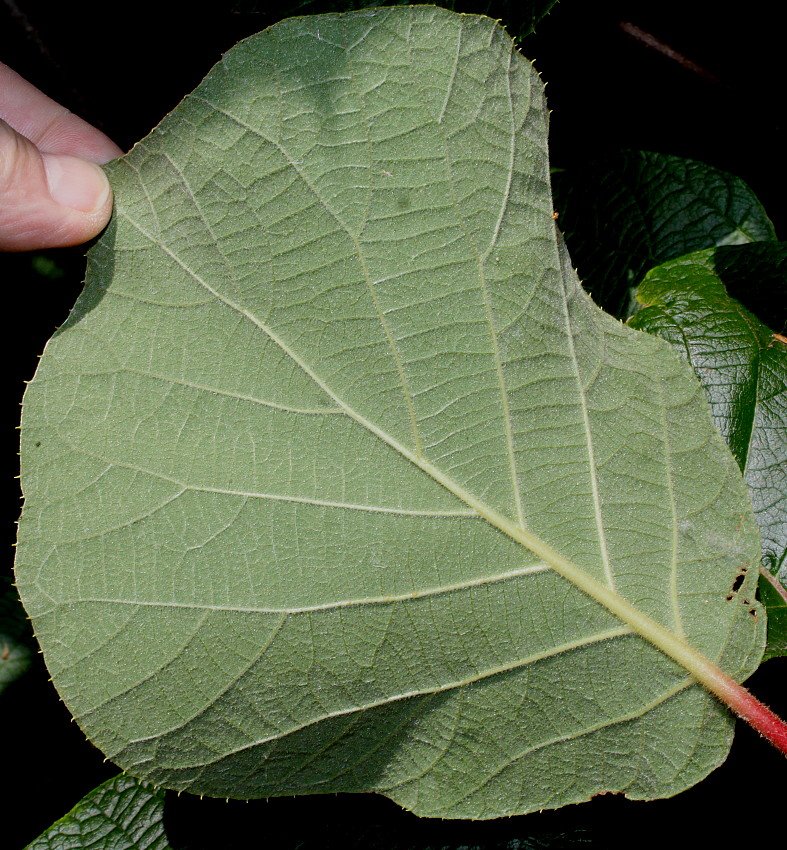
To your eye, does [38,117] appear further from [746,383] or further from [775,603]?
[775,603]

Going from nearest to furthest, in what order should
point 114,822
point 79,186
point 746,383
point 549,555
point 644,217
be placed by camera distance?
point 79,186
point 549,555
point 746,383
point 114,822
point 644,217

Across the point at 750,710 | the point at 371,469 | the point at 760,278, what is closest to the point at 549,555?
the point at 371,469

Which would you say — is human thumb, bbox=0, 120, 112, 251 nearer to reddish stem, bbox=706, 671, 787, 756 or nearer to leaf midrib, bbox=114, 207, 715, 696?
leaf midrib, bbox=114, 207, 715, 696

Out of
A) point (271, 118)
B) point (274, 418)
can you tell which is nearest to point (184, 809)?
→ point (274, 418)

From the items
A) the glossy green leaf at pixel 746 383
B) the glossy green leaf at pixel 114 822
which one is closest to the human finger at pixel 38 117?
the glossy green leaf at pixel 746 383

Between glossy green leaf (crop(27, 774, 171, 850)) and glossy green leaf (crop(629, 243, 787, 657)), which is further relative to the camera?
glossy green leaf (crop(27, 774, 171, 850))

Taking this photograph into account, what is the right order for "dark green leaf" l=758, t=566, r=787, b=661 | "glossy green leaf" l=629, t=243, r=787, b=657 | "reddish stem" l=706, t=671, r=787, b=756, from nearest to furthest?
"reddish stem" l=706, t=671, r=787, b=756 < "dark green leaf" l=758, t=566, r=787, b=661 < "glossy green leaf" l=629, t=243, r=787, b=657

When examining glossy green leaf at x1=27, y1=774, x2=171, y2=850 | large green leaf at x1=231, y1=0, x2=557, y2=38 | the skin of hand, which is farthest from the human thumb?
glossy green leaf at x1=27, y1=774, x2=171, y2=850
